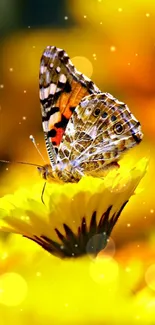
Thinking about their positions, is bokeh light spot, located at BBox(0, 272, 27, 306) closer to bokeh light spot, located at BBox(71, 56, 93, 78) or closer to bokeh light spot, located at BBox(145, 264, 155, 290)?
bokeh light spot, located at BBox(145, 264, 155, 290)

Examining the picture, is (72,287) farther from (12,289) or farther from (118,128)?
(118,128)

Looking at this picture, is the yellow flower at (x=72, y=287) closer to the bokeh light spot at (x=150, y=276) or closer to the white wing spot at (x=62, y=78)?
the bokeh light spot at (x=150, y=276)

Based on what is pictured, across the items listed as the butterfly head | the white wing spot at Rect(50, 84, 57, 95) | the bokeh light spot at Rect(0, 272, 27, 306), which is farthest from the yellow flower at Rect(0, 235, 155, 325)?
the white wing spot at Rect(50, 84, 57, 95)

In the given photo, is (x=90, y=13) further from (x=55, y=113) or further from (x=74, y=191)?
(x=74, y=191)

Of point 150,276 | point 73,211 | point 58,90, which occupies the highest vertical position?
point 58,90

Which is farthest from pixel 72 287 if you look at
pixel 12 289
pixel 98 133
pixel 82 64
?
pixel 82 64

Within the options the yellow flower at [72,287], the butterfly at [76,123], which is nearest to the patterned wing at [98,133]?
the butterfly at [76,123]

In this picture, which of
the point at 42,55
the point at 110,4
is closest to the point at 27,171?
the point at 42,55
